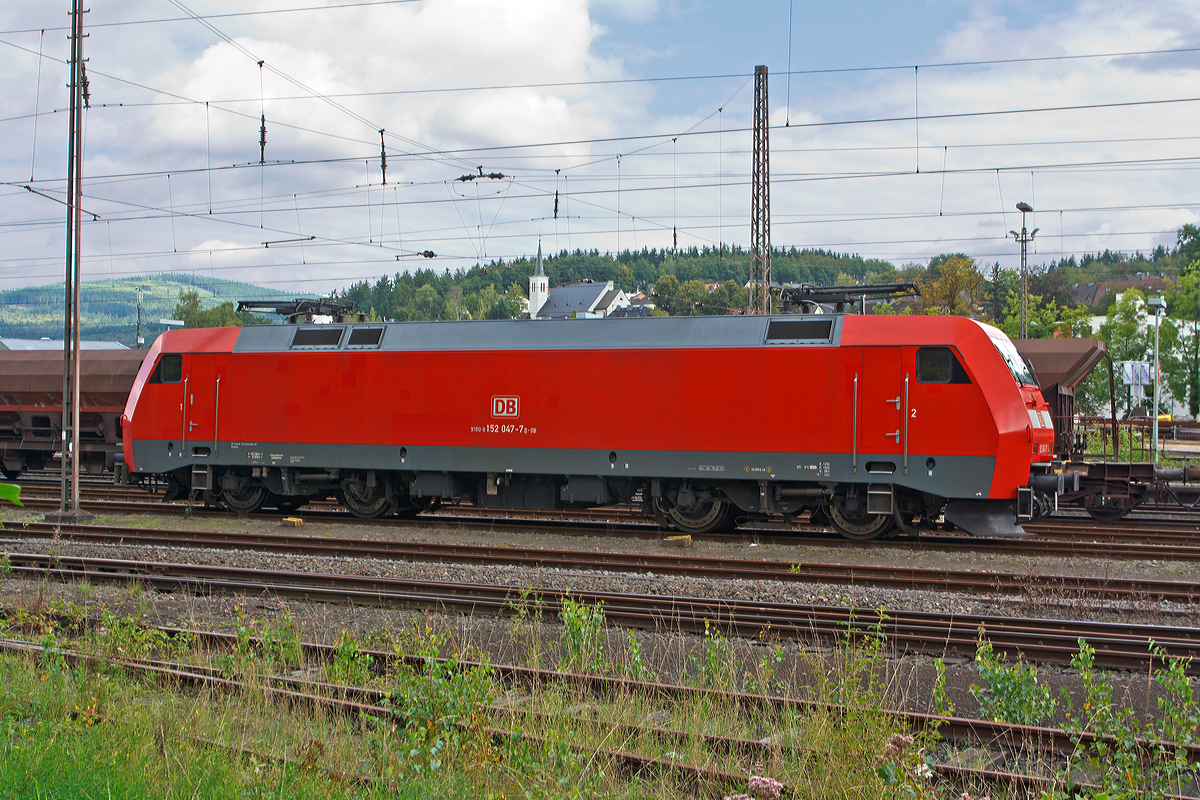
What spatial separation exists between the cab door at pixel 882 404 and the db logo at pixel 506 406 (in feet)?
18.4

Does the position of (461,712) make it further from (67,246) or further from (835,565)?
(67,246)

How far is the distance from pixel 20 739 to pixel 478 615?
4729mm

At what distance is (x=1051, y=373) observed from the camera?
1791cm

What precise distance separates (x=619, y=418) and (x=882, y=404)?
4.13 meters

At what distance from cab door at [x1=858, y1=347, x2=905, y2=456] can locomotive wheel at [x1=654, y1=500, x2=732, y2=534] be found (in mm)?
2579

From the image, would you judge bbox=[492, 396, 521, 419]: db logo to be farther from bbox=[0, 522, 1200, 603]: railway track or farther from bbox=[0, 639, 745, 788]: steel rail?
bbox=[0, 639, 745, 788]: steel rail

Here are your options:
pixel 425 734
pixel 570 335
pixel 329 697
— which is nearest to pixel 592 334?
pixel 570 335

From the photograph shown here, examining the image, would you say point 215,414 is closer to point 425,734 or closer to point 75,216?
point 75,216

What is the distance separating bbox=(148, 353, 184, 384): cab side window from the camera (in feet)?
56.3

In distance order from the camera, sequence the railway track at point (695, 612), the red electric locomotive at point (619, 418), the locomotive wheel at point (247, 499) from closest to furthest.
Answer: the railway track at point (695, 612) → the red electric locomotive at point (619, 418) → the locomotive wheel at point (247, 499)

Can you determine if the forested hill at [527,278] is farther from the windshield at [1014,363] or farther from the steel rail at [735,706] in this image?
the steel rail at [735,706]

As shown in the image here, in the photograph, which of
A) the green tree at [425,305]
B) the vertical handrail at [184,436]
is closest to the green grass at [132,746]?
the vertical handrail at [184,436]

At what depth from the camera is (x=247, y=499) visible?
1739 centimetres

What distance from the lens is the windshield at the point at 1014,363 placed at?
43.0ft
